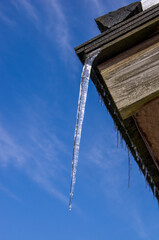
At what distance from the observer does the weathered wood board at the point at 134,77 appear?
1646 millimetres

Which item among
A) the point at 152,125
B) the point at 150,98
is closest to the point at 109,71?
the point at 150,98

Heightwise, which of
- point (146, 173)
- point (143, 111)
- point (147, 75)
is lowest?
point (146, 173)

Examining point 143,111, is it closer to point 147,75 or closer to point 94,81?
point 147,75

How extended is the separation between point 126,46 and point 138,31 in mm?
125

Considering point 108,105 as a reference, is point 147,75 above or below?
above

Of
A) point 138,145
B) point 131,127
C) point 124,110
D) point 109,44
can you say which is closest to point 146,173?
point 138,145

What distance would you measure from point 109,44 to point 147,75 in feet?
1.31

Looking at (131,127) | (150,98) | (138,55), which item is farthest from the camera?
(131,127)

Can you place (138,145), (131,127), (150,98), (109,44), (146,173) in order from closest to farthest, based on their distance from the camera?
(150,98), (109,44), (131,127), (138,145), (146,173)

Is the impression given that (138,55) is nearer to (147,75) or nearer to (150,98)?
(147,75)

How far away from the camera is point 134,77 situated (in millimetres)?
1701

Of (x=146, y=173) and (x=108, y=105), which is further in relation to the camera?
(x=146, y=173)

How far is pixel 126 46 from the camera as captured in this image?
1896 mm

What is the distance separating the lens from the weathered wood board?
1.65 m
